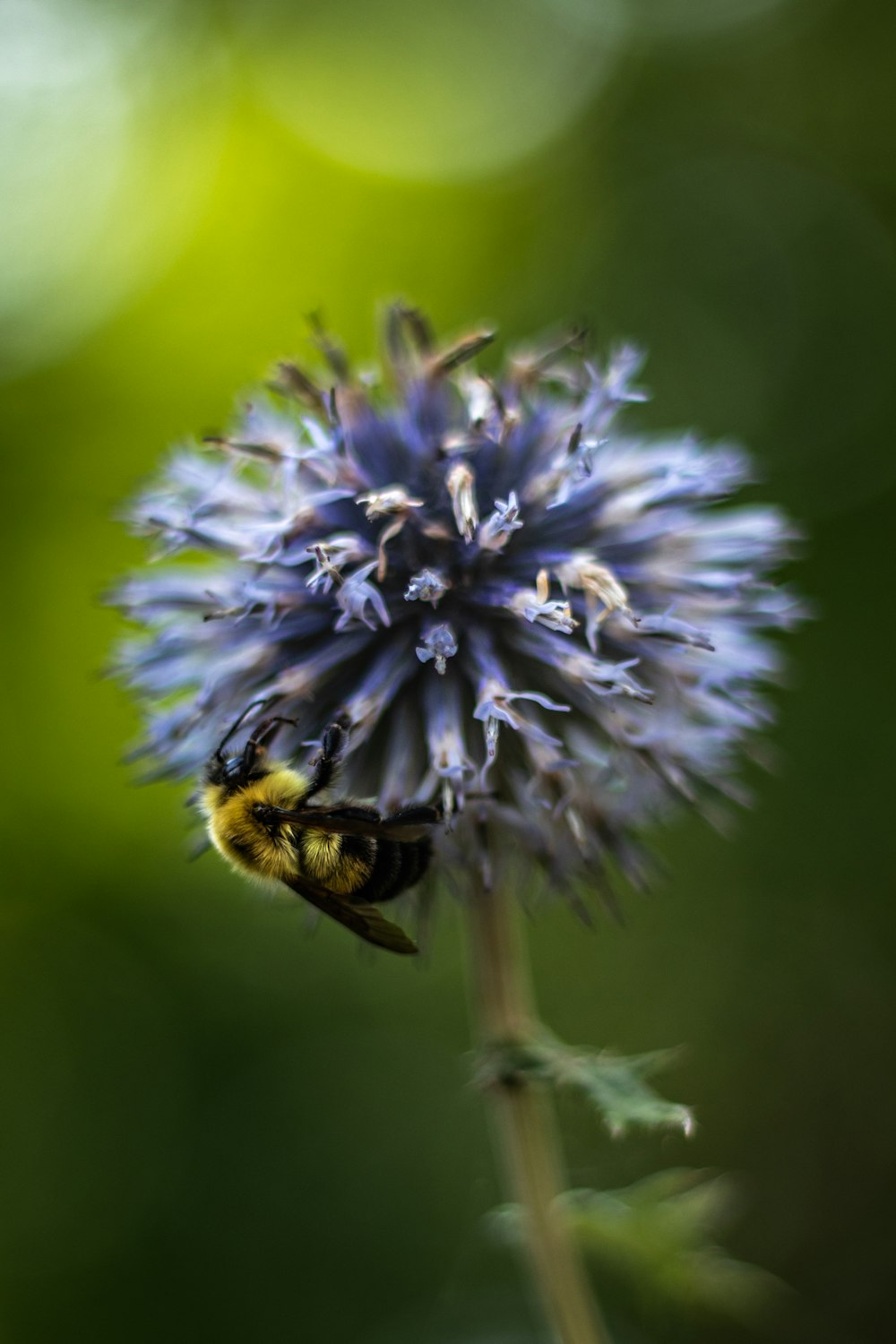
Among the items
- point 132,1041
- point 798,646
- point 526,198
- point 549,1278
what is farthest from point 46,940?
point 526,198

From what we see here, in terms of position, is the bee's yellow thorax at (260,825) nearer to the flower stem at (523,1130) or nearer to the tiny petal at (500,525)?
the flower stem at (523,1130)

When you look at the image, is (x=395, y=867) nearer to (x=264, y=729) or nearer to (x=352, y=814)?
(x=352, y=814)

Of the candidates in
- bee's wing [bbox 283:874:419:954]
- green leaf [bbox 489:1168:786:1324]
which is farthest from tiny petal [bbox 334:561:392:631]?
green leaf [bbox 489:1168:786:1324]

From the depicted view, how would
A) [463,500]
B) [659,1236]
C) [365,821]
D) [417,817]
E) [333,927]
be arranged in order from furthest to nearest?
1. [333,927]
2. [659,1236]
3. [463,500]
4. [365,821]
5. [417,817]

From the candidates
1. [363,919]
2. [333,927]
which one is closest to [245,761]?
[363,919]

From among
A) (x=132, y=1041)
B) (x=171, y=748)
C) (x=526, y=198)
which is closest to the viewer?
(x=171, y=748)

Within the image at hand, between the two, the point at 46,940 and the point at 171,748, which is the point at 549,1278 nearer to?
the point at 171,748

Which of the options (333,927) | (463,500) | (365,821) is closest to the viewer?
(365,821)
